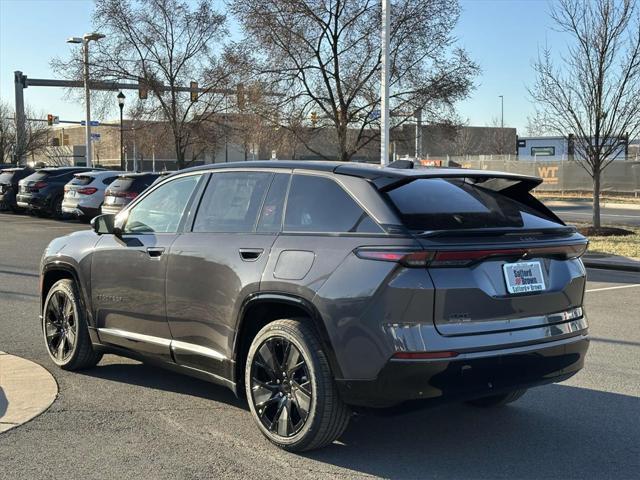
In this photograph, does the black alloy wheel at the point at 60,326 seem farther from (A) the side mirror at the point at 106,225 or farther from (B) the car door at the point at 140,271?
(A) the side mirror at the point at 106,225

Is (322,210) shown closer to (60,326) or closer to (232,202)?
(232,202)

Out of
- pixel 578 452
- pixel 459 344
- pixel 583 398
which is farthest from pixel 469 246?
pixel 583 398

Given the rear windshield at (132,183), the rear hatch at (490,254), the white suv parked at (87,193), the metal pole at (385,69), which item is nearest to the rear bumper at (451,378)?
the rear hatch at (490,254)

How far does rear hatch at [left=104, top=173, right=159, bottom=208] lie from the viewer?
19.6 metres

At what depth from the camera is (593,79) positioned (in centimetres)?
1827

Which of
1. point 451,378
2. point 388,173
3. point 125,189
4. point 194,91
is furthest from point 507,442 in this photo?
point 194,91

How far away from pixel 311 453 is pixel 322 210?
4.90ft

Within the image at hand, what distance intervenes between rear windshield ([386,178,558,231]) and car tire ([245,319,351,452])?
0.94m

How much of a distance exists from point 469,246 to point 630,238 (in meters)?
16.0

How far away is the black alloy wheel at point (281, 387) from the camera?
14.1ft

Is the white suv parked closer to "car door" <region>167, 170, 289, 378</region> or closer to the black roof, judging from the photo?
"car door" <region>167, 170, 289, 378</region>

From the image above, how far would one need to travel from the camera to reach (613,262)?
13992 mm

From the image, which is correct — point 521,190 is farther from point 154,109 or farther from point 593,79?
point 154,109

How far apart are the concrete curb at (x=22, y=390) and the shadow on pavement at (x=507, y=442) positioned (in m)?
2.17
